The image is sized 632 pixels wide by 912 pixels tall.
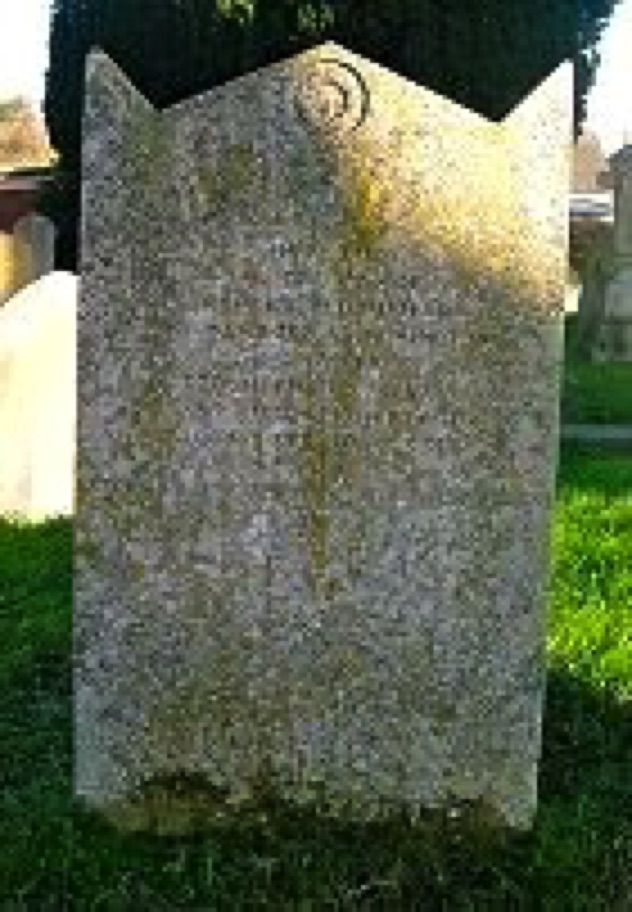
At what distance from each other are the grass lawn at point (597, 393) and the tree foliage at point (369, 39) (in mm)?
2229

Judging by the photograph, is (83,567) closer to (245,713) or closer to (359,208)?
(245,713)

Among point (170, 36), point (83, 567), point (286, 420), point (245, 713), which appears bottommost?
point (245, 713)

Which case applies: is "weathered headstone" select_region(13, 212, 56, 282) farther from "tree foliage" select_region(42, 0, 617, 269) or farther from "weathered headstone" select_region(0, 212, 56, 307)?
"tree foliage" select_region(42, 0, 617, 269)

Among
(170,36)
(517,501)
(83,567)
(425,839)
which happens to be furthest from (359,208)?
(170,36)

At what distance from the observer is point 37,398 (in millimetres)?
7902

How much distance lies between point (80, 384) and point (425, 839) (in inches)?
47.6

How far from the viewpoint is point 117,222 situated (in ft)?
12.1

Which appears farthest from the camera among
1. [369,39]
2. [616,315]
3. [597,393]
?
[616,315]

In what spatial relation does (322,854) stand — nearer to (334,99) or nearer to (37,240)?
(334,99)

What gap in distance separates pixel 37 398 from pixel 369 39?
13.2ft

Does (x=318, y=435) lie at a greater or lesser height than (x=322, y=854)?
greater

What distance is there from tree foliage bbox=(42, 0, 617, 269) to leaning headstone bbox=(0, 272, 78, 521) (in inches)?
127

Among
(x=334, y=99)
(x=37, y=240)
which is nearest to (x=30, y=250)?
(x=37, y=240)

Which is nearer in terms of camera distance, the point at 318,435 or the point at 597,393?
the point at 318,435
